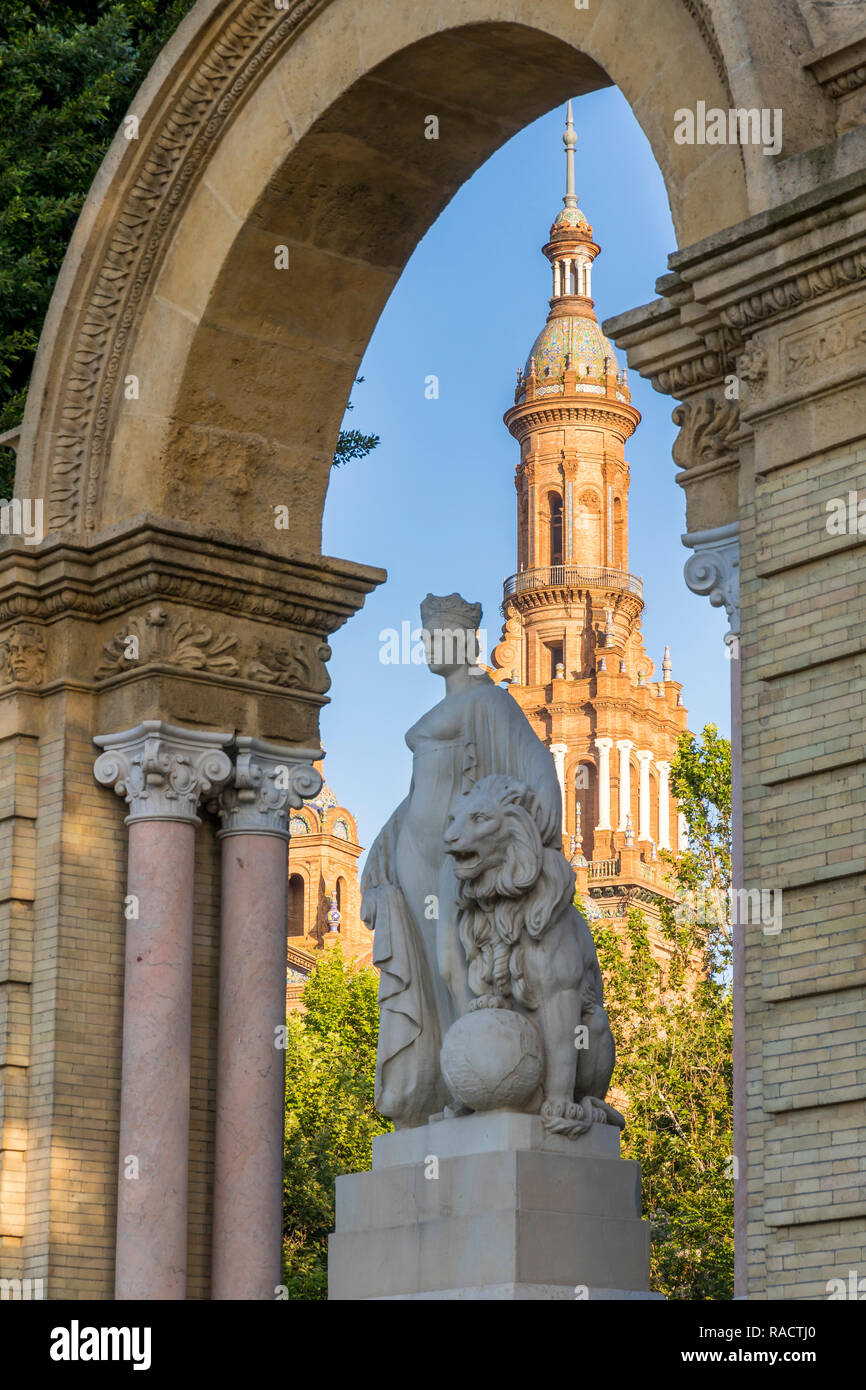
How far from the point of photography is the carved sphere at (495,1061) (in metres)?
12.0

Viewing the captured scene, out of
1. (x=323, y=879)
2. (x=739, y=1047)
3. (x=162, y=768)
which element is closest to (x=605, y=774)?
(x=323, y=879)

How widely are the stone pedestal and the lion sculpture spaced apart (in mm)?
237

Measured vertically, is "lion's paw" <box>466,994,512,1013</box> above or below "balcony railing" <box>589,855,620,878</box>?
below

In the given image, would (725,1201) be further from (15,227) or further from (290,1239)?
(15,227)

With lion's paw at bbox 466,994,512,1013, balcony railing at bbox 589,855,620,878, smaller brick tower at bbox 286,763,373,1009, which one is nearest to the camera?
lion's paw at bbox 466,994,512,1013

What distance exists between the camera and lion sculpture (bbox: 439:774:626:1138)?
12266 millimetres

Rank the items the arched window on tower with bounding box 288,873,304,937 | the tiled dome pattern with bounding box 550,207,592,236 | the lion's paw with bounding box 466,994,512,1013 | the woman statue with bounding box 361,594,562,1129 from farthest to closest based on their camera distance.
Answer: the tiled dome pattern with bounding box 550,207,592,236 < the arched window on tower with bounding box 288,873,304,937 < the woman statue with bounding box 361,594,562,1129 < the lion's paw with bounding box 466,994,512,1013

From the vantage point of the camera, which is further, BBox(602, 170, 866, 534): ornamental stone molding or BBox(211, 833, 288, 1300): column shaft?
BBox(211, 833, 288, 1300): column shaft

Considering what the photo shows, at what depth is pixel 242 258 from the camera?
1547 centimetres

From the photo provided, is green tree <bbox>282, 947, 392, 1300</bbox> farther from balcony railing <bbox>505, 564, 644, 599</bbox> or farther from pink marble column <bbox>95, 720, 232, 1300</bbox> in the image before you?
balcony railing <bbox>505, 564, 644, 599</bbox>

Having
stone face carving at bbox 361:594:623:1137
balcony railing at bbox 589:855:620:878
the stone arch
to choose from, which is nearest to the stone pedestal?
stone face carving at bbox 361:594:623:1137

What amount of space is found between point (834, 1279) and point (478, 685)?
4.83m

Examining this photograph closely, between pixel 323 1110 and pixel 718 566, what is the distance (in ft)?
104

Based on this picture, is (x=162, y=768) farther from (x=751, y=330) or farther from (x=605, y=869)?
(x=605, y=869)
